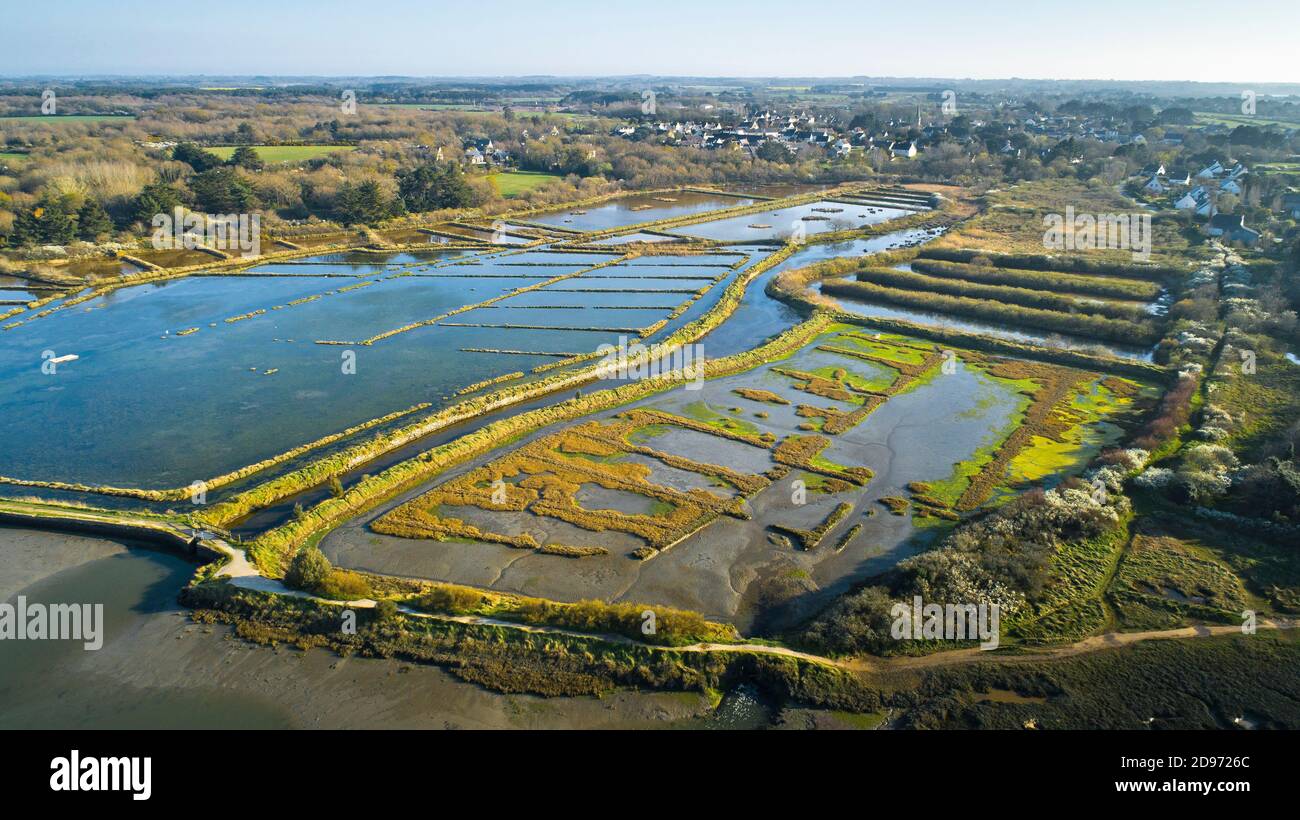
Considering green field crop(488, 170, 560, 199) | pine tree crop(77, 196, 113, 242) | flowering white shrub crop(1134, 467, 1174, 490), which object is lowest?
flowering white shrub crop(1134, 467, 1174, 490)

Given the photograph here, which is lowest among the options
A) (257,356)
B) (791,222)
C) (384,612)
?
(384,612)

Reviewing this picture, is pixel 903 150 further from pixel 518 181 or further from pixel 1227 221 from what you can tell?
pixel 518 181

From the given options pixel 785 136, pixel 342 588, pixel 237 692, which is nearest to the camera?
pixel 237 692

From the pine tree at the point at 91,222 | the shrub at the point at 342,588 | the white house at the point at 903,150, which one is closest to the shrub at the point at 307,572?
the shrub at the point at 342,588

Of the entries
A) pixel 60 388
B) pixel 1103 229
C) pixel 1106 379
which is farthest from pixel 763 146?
pixel 60 388

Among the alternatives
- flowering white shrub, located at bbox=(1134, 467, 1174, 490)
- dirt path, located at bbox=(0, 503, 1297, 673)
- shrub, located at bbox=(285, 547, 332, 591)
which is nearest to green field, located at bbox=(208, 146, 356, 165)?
shrub, located at bbox=(285, 547, 332, 591)

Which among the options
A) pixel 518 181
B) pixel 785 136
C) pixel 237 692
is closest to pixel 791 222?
pixel 518 181

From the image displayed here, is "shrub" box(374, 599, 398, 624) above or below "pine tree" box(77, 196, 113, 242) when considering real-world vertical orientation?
below

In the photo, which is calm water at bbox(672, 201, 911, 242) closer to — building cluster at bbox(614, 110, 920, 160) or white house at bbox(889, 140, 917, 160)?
building cluster at bbox(614, 110, 920, 160)
